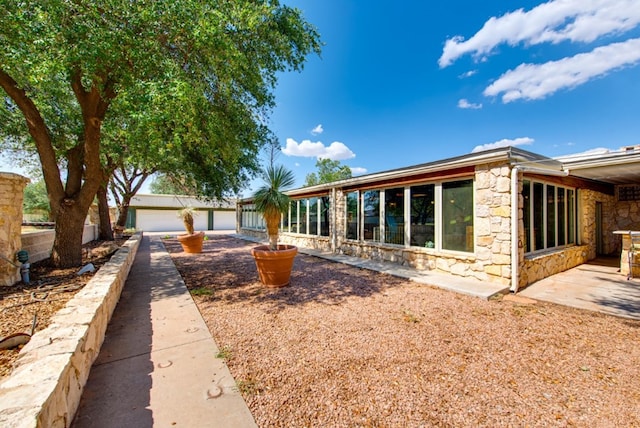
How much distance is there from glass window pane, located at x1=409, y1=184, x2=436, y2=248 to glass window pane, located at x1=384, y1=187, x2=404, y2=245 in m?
0.35

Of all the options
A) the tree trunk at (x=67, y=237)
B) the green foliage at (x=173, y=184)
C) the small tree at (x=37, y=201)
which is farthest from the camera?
the small tree at (x=37, y=201)

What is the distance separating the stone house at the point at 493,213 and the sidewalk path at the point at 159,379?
5.26m

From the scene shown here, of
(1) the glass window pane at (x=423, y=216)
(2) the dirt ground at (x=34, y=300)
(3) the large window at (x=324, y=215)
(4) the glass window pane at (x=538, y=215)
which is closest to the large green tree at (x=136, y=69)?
(2) the dirt ground at (x=34, y=300)

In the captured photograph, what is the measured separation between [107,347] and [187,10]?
17.2 feet

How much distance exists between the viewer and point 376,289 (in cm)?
506

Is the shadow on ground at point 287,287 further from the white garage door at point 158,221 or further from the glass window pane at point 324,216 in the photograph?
the white garage door at point 158,221

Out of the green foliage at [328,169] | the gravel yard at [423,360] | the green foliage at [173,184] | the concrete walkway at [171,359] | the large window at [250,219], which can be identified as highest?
the green foliage at [328,169]

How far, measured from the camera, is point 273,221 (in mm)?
5484

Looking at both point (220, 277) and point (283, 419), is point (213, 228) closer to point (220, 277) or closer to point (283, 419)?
point (220, 277)

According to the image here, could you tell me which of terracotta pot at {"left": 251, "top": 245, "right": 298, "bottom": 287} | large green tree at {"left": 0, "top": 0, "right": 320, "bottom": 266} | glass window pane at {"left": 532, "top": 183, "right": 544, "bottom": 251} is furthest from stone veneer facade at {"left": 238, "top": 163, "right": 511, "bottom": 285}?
large green tree at {"left": 0, "top": 0, "right": 320, "bottom": 266}

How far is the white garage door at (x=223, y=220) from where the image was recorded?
2791 cm

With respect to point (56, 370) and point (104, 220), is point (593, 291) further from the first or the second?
point (104, 220)

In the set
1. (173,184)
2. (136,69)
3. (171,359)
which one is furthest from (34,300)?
(173,184)

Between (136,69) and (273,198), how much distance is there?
347cm
